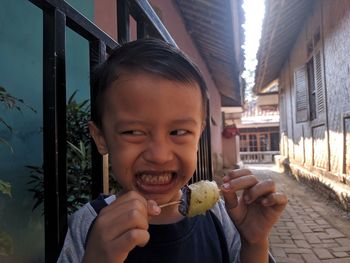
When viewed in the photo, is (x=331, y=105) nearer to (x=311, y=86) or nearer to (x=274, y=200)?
(x=311, y=86)

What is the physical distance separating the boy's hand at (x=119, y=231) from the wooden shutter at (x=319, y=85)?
8914 millimetres

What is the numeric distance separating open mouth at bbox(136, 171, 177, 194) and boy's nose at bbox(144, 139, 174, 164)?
0.06 metres

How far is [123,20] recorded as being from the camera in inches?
51.6

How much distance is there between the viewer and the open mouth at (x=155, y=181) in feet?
3.52

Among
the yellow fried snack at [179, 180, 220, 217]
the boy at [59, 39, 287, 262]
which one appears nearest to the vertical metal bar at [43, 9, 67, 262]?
the boy at [59, 39, 287, 262]

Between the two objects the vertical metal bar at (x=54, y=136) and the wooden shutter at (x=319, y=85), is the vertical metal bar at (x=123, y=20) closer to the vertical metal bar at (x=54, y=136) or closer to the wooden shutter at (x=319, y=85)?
the vertical metal bar at (x=54, y=136)

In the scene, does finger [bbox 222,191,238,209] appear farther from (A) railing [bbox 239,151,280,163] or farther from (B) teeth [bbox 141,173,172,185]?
(A) railing [bbox 239,151,280,163]

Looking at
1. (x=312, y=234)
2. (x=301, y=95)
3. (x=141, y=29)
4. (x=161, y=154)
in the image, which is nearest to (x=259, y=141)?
(x=301, y=95)

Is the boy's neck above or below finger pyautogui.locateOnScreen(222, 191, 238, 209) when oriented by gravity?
below

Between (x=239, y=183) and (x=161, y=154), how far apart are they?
29 cm

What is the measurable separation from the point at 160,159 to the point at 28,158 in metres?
1.75

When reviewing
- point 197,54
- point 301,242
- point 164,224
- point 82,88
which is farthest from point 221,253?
point 197,54

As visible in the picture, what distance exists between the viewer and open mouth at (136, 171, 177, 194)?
1.07 metres

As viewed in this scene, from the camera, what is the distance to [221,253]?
1269mm
